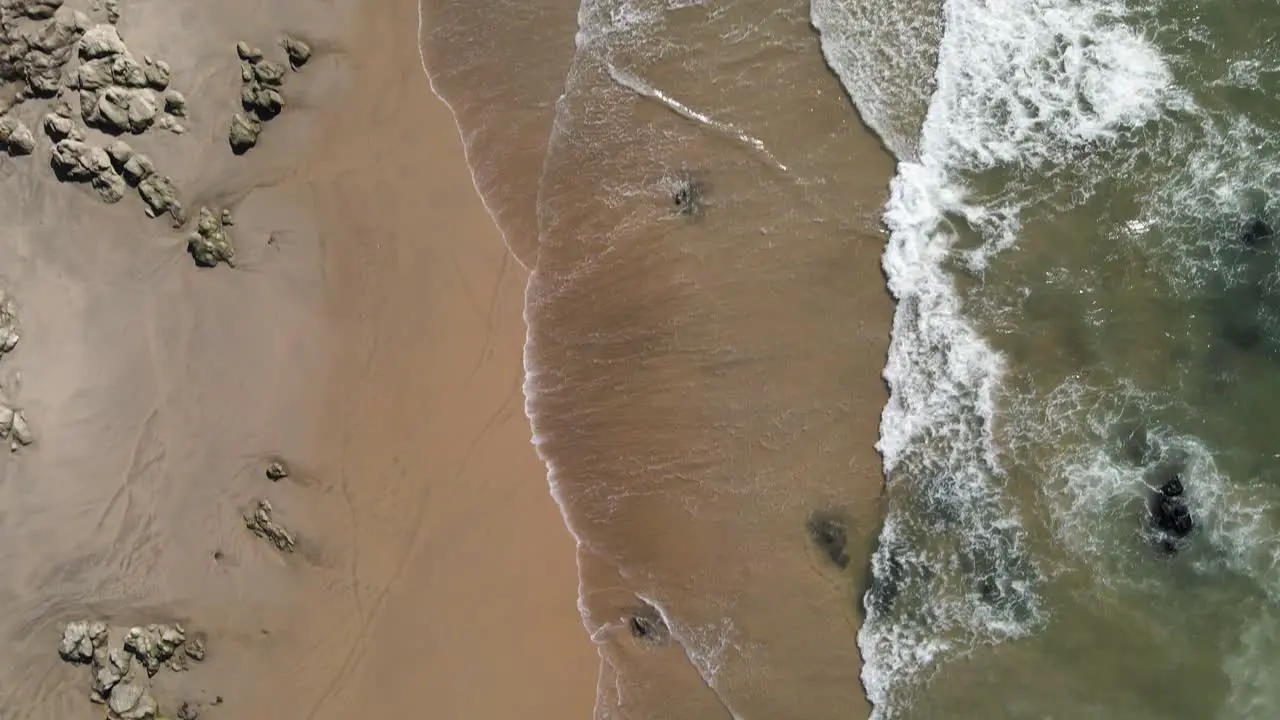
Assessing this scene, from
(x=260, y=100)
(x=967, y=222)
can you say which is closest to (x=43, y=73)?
(x=260, y=100)

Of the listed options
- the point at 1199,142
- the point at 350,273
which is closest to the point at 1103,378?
the point at 1199,142

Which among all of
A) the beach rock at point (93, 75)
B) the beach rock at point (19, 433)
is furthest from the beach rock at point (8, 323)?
the beach rock at point (93, 75)

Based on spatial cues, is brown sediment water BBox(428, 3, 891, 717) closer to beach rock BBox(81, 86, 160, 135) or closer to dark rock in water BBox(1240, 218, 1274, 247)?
beach rock BBox(81, 86, 160, 135)

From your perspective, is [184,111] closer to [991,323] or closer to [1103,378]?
[991,323]

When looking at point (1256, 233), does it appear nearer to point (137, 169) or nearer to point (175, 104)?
point (175, 104)

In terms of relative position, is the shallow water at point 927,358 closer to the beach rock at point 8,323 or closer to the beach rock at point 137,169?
the beach rock at point 137,169

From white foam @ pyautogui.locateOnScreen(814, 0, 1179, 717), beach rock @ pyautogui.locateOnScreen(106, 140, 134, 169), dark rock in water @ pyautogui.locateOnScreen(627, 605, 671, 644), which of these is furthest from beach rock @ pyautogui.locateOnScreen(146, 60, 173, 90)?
dark rock in water @ pyautogui.locateOnScreen(627, 605, 671, 644)
